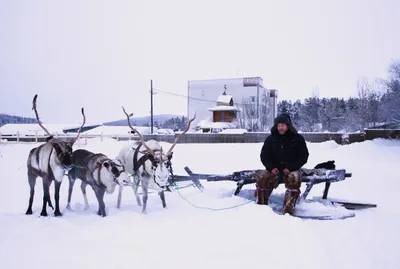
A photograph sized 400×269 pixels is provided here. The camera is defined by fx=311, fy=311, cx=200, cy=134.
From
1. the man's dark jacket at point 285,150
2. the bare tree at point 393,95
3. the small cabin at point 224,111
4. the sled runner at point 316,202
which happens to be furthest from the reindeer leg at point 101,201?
the small cabin at point 224,111

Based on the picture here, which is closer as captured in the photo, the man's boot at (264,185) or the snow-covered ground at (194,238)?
the snow-covered ground at (194,238)

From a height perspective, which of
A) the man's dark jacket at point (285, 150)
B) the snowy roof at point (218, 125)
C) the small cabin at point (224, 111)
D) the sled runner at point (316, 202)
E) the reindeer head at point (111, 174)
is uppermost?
the small cabin at point (224, 111)

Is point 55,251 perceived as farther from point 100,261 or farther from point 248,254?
point 248,254

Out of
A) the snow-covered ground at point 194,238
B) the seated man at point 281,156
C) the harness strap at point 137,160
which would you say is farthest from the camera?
the seated man at point 281,156

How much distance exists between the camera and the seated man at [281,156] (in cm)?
596

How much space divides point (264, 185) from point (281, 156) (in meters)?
0.68

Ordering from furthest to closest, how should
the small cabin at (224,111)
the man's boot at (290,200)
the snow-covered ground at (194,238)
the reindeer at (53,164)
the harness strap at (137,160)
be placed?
1. the small cabin at (224,111)
2. the harness strap at (137,160)
3. the man's boot at (290,200)
4. the reindeer at (53,164)
5. the snow-covered ground at (194,238)

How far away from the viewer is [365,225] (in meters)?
5.02

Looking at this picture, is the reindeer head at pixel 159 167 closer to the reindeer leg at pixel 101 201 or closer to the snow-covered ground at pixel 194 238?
the snow-covered ground at pixel 194 238

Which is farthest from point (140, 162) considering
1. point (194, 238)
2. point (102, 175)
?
point (194, 238)

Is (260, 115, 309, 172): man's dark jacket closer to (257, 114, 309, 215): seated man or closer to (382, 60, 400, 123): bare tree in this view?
(257, 114, 309, 215): seated man

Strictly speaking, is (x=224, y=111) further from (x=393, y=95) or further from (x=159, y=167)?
(x=159, y=167)

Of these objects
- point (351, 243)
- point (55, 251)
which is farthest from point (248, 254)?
point (55, 251)

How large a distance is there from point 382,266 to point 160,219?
128 inches
